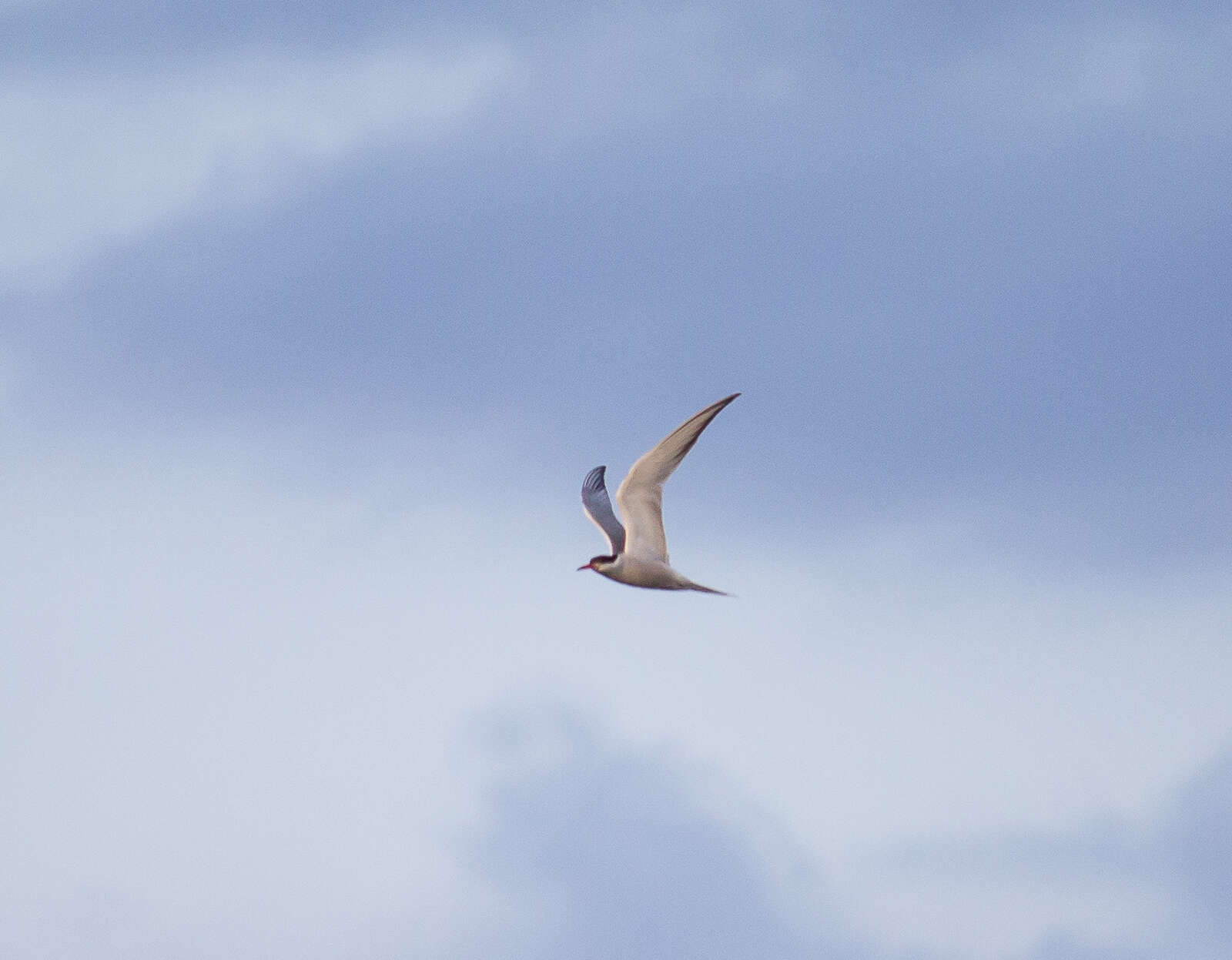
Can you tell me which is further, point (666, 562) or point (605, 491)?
point (605, 491)

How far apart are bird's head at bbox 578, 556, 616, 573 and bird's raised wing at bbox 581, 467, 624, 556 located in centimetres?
106

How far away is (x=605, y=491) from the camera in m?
49.6

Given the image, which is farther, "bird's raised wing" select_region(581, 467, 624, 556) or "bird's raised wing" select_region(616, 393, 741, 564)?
"bird's raised wing" select_region(581, 467, 624, 556)

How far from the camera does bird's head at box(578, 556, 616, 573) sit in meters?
45.4

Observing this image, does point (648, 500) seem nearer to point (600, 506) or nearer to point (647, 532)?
point (647, 532)

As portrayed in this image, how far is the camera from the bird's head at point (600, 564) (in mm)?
45406

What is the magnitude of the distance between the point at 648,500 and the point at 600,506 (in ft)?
11.9

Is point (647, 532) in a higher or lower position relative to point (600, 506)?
lower

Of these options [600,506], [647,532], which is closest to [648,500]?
[647,532]

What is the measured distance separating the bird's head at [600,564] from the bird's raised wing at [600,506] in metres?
1.06

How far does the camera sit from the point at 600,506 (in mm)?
49125

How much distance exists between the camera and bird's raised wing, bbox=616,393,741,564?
45125 mm

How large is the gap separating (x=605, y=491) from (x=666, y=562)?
4607 mm

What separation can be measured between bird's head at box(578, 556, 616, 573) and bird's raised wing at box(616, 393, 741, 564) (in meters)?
0.53
